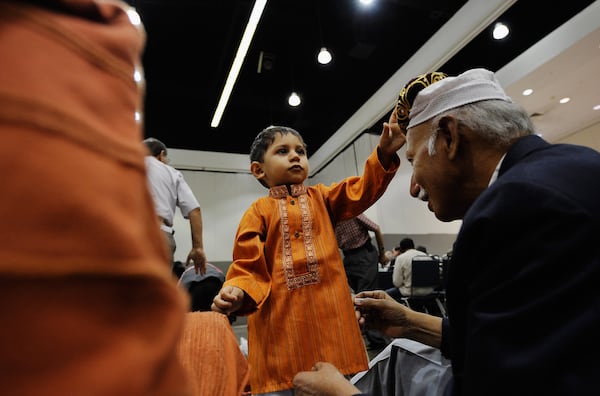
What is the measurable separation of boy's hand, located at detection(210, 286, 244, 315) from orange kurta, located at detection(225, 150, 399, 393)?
0.04 metres

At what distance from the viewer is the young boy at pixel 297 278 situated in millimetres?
1431

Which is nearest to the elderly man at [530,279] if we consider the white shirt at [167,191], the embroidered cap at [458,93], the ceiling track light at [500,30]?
the embroidered cap at [458,93]

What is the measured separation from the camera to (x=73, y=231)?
0.22 metres

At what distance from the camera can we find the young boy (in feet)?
4.69

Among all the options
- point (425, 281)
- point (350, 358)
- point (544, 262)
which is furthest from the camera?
point (425, 281)

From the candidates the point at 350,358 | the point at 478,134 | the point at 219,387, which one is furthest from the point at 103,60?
the point at 350,358

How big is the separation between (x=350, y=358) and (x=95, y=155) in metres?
1.42

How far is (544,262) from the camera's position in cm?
60

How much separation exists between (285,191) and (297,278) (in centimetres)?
47

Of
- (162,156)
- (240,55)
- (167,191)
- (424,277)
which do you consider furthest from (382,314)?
(240,55)

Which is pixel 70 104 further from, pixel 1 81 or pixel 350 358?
pixel 350 358

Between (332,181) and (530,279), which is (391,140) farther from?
(332,181)

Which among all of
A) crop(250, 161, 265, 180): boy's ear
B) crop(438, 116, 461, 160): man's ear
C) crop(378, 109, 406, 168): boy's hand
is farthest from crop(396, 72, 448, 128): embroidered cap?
crop(250, 161, 265, 180): boy's ear

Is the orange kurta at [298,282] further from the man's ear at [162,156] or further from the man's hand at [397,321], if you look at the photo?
the man's ear at [162,156]
